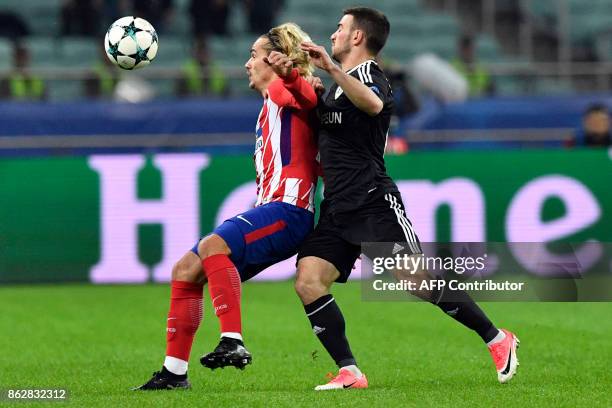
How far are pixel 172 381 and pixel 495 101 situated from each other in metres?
11.1

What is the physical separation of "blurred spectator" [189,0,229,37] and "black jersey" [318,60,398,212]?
13666 millimetres

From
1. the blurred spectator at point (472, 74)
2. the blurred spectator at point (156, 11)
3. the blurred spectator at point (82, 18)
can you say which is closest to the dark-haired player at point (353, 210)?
the blurred spectator at point (472, 74)

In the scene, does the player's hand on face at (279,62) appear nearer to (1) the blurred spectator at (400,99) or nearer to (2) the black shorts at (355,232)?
(2) the black shorts at (355,232)

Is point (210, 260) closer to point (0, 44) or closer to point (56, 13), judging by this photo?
point (0, 44)

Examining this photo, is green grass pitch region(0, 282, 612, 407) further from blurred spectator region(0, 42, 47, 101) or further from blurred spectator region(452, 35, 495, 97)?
blurred spectator region(452, 35, 495, 97)

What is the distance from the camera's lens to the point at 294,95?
700cm

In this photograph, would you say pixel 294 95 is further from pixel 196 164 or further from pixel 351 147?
pixel 196 164

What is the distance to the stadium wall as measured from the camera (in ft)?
48.1

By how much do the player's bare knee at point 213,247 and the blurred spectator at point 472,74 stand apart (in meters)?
12.3

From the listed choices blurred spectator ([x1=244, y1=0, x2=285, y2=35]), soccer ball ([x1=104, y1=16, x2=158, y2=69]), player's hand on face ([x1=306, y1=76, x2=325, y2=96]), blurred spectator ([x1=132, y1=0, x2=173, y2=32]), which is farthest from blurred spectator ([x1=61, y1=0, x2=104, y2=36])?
player's hand on face ([x1=306, y1=76, x2=325, y2=96])

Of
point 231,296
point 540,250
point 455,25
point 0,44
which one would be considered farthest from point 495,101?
point 231,296

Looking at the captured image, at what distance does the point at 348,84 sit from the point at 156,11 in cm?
1422

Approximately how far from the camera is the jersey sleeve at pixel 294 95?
6965mm

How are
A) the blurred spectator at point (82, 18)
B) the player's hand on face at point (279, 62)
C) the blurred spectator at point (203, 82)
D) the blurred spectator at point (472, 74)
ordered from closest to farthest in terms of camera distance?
1. the player's hand on face at point (279, 62)
2. the blurred spectator at point (203, 82)
3. the blurred spectator at point (472, 74)
4. the blurred spectator at point (82, 18)
